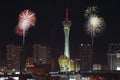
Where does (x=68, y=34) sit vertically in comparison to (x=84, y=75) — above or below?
above

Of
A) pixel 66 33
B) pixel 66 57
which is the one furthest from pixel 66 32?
pixel 66 57

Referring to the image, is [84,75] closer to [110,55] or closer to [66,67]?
[66,67]

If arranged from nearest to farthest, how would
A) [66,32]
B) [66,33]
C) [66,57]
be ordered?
[66,57] → [66,32] → [66,33]

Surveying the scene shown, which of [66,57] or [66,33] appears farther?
[66,33]

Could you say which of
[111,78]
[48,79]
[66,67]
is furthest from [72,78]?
[48,79]

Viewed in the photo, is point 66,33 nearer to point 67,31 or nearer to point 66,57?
point 67,31

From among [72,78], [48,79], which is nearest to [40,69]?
[72,78]

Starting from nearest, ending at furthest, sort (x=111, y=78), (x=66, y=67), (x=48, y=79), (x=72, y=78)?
(x=48, y=79), (x=72, y=78), (x=111, y=78), (x=66, y=67)

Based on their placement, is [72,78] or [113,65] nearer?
[72,78]

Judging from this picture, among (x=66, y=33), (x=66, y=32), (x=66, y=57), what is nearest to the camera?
(x=66, y=57)

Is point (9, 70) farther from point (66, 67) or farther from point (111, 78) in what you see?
point (111, 78)

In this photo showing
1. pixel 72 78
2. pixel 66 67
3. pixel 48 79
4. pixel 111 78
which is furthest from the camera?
pixel 66 67
